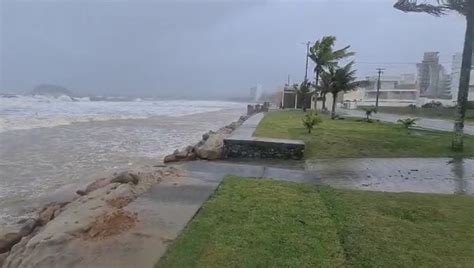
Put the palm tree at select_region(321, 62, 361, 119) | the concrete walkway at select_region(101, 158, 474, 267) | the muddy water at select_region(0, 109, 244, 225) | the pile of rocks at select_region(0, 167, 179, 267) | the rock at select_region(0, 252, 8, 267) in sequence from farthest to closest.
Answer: the palm tree at select_region(321, 62, 361, 119) < the muddy water at select_region(0, 109, 244, 225) < the rock at select_region(0, 252, 8, 267) < the pile of rocks at select_region(0, 167, 179, 267) < the concrete walkway at select_region(101, 158, 474, 267)

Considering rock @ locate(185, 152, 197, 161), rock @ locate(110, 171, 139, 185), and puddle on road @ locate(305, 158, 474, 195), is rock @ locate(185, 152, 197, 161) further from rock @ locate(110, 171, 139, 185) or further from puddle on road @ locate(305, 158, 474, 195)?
rock @ locate(110, 171, 139, 185)

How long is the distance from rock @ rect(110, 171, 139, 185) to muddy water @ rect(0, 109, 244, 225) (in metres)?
1.23

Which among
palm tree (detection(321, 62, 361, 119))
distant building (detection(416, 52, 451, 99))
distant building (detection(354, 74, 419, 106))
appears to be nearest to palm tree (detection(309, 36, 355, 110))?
palm tree (detection(321, 62, 361, 119))

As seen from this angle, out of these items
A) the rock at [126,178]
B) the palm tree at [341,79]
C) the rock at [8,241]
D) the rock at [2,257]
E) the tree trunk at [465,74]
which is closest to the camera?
the rock at [2,257]

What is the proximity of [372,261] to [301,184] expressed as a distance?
10.3 ft

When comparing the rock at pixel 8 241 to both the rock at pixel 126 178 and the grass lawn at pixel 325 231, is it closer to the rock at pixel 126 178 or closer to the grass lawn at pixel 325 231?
the rock at pixel 126 178

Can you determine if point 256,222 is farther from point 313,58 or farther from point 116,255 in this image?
point 313,58

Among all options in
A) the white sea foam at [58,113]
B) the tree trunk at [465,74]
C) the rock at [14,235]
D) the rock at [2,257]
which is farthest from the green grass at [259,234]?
the white sea foam at [58,113]

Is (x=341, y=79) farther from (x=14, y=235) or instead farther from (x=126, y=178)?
(x=14, y=235)

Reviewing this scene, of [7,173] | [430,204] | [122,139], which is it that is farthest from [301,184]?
[122,139]

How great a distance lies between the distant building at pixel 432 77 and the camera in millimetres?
89812

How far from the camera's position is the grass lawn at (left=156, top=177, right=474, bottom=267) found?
377cm

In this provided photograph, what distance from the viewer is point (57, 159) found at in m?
12.1

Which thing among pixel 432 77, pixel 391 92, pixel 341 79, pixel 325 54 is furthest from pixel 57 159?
pixel 432 77
